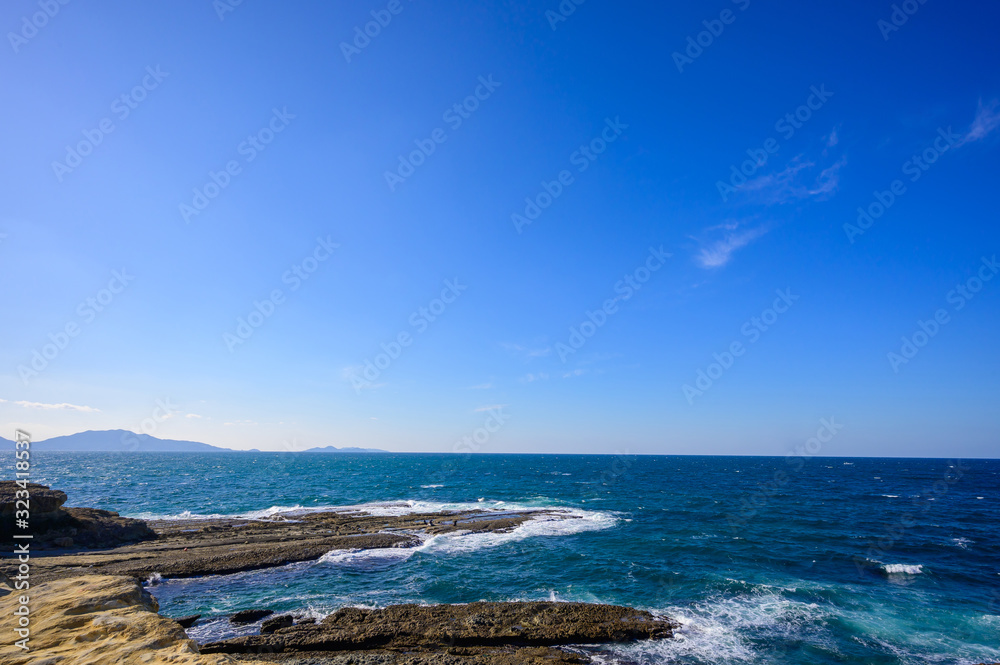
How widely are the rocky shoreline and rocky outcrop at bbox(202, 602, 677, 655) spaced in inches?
1.8

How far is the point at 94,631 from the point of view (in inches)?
401

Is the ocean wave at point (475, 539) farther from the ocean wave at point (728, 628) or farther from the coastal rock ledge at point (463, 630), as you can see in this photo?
the ocean wave at point (728, 628)

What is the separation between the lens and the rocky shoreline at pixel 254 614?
33.2 feet

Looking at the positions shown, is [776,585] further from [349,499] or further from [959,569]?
[349,499]

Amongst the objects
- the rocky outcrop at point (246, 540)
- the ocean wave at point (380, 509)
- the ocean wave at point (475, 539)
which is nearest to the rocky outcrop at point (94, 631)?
the rocky outcrop at point (246, 540)

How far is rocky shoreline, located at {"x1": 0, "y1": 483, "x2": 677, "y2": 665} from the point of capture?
10133 mm

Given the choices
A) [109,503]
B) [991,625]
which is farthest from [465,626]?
[109,503]

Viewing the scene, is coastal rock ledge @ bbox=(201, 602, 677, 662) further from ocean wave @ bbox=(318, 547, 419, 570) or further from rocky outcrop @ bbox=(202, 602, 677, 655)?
ocean wave @ bbox=(318, 547, 419, 570)

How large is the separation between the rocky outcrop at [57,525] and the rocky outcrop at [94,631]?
2687cm

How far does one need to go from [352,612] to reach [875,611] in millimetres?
26498

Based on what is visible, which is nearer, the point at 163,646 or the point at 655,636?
the point at 163,646

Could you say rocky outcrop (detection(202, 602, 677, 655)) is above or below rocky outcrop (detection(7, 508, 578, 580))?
above

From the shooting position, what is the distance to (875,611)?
22.0 m

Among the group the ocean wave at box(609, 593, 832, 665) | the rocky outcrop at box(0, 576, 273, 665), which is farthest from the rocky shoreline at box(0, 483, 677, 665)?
the ocean wave at box(609, 593, 832, 665)
